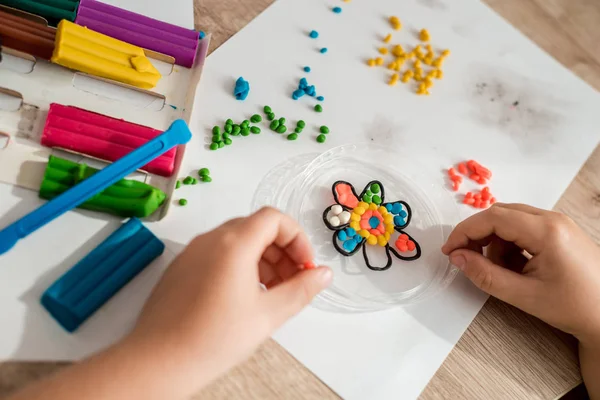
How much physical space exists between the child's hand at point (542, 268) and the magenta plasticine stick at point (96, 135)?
1.25 ft

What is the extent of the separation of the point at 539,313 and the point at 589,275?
0.23 ft

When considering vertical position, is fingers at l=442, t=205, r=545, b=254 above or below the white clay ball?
above

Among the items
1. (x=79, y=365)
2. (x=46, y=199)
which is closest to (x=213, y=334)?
(x=79, y=365)

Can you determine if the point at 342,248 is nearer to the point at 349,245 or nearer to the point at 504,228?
the point at 349,245

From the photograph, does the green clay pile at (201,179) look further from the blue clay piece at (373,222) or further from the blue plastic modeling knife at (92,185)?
the blue clay piece at (373,222)

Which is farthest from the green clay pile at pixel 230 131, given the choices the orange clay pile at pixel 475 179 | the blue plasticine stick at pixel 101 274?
the orange clay pile at pixel 475 179

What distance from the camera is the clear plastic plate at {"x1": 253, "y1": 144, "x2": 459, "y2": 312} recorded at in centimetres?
69

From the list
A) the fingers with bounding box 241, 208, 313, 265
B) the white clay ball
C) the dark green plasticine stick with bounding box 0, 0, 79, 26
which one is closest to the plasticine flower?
the white clay ball

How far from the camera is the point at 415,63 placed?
0.82m

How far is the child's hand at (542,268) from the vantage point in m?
0.65

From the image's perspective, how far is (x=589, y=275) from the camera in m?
0.66

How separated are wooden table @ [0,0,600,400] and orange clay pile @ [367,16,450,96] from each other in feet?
0.52

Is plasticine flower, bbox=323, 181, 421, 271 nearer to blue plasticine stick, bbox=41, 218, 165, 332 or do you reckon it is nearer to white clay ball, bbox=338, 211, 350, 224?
white clay ball, bbox=338, 211, 350, 224

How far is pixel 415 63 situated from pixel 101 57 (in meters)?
0.43
